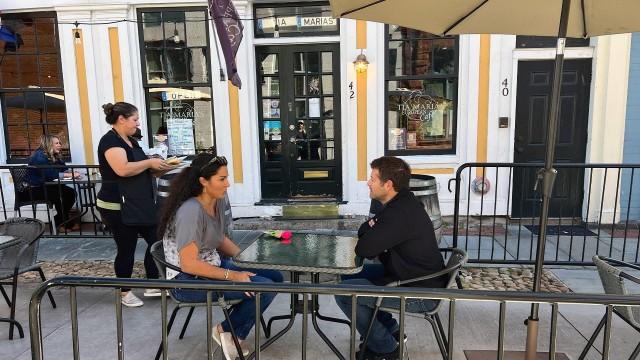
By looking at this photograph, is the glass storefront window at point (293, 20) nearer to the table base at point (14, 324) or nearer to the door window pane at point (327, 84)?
the door window pane at point (327, 84)

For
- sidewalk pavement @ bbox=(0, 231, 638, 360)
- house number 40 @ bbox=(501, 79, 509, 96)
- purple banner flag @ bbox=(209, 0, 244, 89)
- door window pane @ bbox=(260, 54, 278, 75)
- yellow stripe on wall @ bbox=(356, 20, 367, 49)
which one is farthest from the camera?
door window pane @ bbox=(260, 54, 278, 75)

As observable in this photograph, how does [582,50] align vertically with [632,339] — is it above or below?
above

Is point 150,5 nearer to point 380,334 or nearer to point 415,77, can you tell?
point 415,77

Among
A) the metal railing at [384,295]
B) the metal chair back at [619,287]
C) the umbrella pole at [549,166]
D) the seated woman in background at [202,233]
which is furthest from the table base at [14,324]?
the metal chair back at [619,287]

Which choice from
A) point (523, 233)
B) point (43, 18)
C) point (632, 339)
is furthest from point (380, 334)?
point (43, 18)

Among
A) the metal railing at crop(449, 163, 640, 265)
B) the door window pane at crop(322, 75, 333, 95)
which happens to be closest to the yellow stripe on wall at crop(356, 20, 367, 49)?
the door window pane at crop(322, 75, 333, 95)

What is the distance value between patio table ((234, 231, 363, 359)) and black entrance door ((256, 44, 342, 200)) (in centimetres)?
372

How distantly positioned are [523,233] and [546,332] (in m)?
2.90

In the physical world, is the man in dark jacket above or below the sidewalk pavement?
above

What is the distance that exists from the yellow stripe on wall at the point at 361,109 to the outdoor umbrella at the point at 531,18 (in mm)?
3639

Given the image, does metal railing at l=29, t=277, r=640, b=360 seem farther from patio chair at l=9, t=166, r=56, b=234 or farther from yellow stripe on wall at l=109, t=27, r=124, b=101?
yellow stripe on wall at l=109, t=27, r=124, b=101

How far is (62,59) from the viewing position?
6.53 meters

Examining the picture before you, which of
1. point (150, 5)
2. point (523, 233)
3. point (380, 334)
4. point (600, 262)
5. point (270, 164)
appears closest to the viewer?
point (600, 262)

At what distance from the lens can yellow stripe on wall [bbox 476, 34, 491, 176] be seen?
616cm
